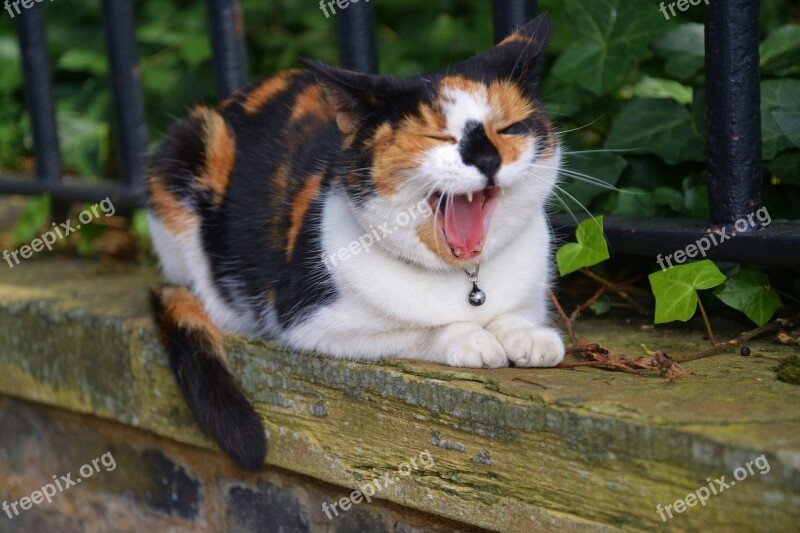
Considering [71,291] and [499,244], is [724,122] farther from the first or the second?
[71,291]

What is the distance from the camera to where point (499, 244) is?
1.92 meters

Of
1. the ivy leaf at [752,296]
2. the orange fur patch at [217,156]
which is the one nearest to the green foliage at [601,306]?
the ivy leaf at [752,296]

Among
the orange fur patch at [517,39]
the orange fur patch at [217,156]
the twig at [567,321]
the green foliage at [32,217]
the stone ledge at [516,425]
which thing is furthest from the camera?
the green foliage at [32,217]

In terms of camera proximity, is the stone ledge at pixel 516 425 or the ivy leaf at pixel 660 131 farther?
the ivy leaf at pixel 660 131

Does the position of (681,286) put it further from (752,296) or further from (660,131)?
(660,131)

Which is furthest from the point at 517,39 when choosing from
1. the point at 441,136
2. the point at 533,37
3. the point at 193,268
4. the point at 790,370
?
the point at 193,268

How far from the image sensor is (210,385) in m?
2.10

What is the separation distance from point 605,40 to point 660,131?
0.29 metres

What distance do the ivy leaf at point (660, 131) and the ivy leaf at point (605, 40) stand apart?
0.10 metres

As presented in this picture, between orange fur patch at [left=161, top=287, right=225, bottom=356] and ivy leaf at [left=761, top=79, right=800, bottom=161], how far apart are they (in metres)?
1.31

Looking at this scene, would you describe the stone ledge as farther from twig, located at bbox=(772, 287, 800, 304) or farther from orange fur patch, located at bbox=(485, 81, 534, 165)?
orange fur patch, located at bbox=(485, 81, 534, 165)

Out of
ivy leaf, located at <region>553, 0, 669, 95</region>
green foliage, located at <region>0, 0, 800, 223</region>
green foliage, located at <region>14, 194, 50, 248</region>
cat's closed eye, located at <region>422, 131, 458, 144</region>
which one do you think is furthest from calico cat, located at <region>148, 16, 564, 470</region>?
green foliage, located at <region>14, 194, 50, 248</region>

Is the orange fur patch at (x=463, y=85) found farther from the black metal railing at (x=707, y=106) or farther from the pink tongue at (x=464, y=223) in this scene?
the black metal railing at (x=707, y=106)

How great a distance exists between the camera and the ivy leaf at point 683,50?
7.76ft
